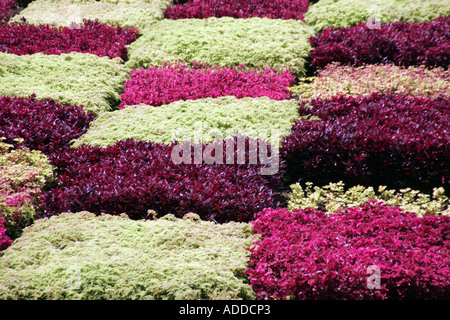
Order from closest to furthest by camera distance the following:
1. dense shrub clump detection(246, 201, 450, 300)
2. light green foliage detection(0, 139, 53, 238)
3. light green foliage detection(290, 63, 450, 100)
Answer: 1. dense shrub clump detection(246, 201, 450, 300)
2. light green foliage detection(0, 139, 53, 238)
3. light green foliage detection(290, 63, 450, 100)

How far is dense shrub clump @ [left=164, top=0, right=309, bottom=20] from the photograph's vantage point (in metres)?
9.16

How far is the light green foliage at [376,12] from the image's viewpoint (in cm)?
859

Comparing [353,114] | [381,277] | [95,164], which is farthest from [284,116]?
[381,277]

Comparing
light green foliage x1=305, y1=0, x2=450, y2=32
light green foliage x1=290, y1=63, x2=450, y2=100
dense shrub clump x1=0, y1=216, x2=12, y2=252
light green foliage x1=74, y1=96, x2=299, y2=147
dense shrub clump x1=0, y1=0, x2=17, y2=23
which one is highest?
dense shrub clump x1=0, y1=0, x2=17, y2=23

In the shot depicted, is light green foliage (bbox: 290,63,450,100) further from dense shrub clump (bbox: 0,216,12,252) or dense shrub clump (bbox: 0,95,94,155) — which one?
dense shrub clump (bbox: 0,216,12,252)

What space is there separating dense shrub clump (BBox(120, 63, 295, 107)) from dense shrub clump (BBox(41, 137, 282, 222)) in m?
1.48

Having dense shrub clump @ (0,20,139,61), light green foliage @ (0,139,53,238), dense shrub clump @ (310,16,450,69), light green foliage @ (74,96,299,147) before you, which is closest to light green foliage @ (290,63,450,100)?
dense shrub clump @ (310,16,450,69)

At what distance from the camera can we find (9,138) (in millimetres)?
5227

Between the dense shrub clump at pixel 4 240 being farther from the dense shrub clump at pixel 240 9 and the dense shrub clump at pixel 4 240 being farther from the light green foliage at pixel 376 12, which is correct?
the light green foliage at pixel 376 12

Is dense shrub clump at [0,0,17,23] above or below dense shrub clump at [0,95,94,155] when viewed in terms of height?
above

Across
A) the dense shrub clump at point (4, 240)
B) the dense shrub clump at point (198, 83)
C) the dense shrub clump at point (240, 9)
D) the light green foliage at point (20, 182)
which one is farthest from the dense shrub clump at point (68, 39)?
the dense shrub clump at point (4, 240)

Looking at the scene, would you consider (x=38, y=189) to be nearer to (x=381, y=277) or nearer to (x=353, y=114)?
(x=381, y=277)

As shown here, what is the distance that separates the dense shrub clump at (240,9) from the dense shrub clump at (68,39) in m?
1.38

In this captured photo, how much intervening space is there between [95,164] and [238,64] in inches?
140
